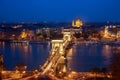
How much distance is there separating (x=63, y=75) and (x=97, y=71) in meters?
0.71

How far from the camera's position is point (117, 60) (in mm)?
5211

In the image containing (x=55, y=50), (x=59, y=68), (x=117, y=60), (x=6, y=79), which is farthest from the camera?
(x=55, y=50)

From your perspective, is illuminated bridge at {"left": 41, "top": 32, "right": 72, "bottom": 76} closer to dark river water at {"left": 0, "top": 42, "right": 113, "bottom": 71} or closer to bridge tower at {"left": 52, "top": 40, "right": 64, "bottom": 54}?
bridge tower at {"left": 52, "top": 40, "right": 64, "bottom": 54}

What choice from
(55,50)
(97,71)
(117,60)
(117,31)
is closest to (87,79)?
(97,71)

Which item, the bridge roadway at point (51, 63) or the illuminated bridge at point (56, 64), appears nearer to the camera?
the illuminated bridge at point (56, 64)

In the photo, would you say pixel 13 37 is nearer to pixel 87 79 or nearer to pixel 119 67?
pixel 87 79

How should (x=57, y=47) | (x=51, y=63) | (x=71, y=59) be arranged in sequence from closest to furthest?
1. (x=51, y=63)
2. (x=71, y=59)
3. (x=57, y=47)

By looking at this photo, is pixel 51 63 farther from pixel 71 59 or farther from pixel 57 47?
pixel 57 47

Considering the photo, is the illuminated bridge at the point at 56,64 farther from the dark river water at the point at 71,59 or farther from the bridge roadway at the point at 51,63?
the dark river water at the point at 71,59

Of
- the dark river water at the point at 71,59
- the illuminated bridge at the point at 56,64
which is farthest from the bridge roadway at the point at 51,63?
the dark river water at the point at 71,59

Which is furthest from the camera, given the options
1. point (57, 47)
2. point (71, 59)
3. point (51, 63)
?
point (57, 47)

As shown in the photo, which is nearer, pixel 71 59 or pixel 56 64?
pixel 56 64

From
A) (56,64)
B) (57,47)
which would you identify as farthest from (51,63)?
(57,47)

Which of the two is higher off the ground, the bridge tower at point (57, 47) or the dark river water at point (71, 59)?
the bridge tower at point (57, 47)
